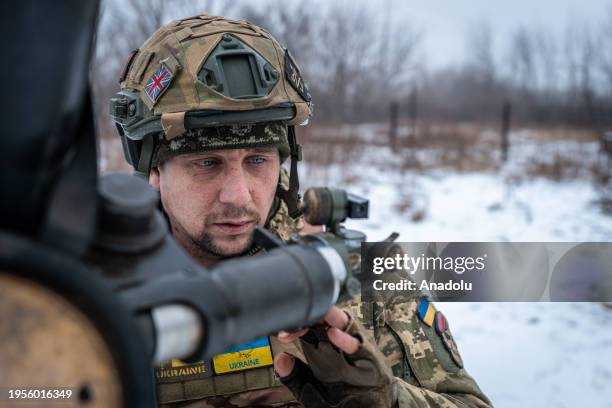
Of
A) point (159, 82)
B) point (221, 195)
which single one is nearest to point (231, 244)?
point (221, 195)

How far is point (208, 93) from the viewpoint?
206 centimetres

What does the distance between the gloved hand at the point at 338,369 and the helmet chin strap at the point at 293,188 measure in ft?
3.40

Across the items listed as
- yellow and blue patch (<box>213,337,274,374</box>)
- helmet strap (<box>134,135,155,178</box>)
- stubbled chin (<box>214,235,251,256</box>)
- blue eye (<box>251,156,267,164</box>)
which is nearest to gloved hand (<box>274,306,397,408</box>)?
yellow and blue patch (<box>213,337,274,374</box>)

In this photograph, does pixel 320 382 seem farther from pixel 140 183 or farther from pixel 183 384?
pixel 140 183

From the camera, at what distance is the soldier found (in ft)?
6.67

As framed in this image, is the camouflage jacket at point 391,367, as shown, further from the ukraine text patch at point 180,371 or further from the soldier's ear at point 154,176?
the soldier's ear at point 154,176

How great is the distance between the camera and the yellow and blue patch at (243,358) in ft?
6.79

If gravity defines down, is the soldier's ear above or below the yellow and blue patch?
above

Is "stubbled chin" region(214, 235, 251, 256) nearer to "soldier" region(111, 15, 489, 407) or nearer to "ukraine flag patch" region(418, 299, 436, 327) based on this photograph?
"soldier" region(111, 15, 489, 407)

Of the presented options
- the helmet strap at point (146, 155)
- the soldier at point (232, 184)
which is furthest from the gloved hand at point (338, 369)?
the helmet strap at point (146, 155)

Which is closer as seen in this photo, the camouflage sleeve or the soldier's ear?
the camouflage sleeve

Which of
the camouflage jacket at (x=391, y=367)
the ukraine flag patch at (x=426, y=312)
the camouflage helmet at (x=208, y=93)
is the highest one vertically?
the camouflage helmet at (x=208, y=93)

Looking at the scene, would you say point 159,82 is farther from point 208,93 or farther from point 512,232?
point 512,232

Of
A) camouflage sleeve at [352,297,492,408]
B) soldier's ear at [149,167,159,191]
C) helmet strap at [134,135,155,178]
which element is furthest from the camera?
soldier's ear at [149,167,159,191]
